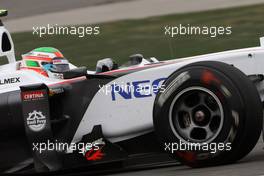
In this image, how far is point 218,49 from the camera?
14.9 meters

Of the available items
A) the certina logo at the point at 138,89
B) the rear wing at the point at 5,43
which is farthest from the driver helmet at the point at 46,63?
the certina logo at the point at 138,89

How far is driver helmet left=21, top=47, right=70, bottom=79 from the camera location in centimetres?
803

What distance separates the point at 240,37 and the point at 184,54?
5.29 feet

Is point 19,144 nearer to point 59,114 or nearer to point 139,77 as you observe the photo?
point 59,114

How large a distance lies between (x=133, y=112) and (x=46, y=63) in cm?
148

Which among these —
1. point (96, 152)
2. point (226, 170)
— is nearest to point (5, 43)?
point (96, 152)

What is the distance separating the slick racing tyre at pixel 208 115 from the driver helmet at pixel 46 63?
163 cm

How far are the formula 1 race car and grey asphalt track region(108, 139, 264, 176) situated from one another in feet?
0.35

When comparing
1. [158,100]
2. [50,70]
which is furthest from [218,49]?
[158,100]

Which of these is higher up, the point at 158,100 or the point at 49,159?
the point at 158,100

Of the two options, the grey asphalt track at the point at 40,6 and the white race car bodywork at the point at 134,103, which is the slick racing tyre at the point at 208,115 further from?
the grey asphalt track at the point at 40,6

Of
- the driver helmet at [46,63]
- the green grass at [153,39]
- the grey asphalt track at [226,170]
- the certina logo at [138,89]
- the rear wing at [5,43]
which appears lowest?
the grey asphalt track at [226,170]

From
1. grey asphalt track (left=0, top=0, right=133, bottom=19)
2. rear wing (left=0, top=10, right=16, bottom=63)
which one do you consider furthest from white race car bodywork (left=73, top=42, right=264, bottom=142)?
grey asphalt track (left=0, top=0, right=133, bottom=19)

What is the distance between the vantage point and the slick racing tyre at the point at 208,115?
253 inches
